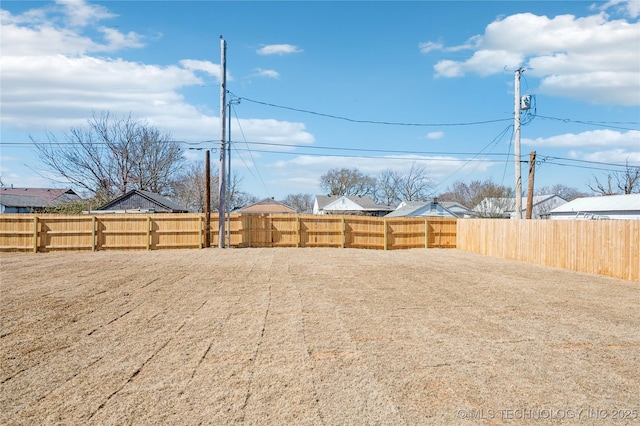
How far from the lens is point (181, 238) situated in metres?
19.3

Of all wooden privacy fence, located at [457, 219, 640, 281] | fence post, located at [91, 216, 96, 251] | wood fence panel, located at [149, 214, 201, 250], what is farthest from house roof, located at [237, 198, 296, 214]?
wooden privacy fence, located at [457, 219, 640, 281]

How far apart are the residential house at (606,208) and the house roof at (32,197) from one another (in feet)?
134

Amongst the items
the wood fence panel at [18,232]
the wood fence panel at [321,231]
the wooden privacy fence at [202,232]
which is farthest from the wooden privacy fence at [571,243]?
the wood fence panel at [18,232]

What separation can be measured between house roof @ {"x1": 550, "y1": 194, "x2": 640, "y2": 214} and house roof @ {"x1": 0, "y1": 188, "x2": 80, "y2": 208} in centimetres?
4113

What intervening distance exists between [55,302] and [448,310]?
6.35 metres

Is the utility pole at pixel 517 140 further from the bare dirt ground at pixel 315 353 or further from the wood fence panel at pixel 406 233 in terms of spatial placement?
the bare dirt ground at pixel 315 353

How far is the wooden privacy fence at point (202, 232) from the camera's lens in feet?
58.7

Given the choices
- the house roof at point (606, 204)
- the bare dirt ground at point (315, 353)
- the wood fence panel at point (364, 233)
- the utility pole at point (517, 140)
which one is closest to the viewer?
the bare dirt ground at point (315, 353)

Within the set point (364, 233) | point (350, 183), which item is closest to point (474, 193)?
point (350, 183)

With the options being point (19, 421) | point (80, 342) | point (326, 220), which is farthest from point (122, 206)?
point (19, 421)

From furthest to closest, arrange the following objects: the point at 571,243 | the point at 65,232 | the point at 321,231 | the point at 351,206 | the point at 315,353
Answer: the point at 351,206
the point at 321,231
the point at 65,232
the point at 571,243
the point at 315,353

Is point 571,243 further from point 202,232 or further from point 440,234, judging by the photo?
point 202,232

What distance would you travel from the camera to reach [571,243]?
1312 centimetres

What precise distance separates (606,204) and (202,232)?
87.7 feet
